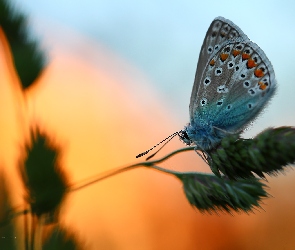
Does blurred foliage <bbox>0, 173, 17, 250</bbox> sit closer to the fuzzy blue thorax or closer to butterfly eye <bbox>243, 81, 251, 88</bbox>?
the fuzzy blue thorax

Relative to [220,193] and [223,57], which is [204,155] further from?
[223,57]

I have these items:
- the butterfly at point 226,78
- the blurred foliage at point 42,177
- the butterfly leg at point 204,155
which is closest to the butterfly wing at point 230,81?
the butterfly at point 226,78

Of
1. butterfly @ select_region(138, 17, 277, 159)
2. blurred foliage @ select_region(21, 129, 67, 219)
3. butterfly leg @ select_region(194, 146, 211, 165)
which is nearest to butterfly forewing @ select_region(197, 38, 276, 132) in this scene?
butterfly @ select_region(138, 17, 277, 159)

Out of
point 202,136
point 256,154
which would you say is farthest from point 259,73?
point 256,154

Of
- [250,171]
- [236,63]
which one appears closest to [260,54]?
[236,63]

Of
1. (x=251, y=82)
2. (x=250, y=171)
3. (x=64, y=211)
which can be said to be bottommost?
(x=250, y=171)

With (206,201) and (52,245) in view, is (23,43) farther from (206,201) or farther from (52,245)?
(206,201)
